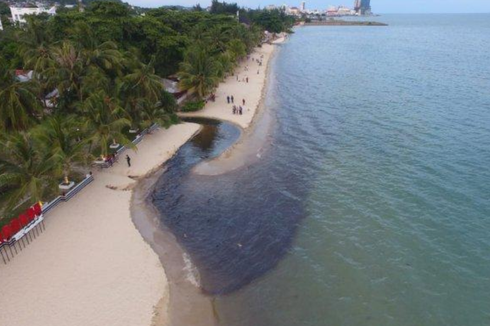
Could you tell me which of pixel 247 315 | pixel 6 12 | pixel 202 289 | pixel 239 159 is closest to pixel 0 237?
pixel 202 289

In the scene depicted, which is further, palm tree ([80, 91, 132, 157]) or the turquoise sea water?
palm tree ([80, 91, 132, 157])

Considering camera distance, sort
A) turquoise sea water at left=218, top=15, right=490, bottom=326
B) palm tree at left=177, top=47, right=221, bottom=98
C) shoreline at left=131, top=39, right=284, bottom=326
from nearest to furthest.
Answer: shoreline at left=131, top=39, right=284, bottom=326, turquoise sea water at left=218, top=15, right=490, bottom=326, palm tree at left=177, top=47, right=221, bottom=98

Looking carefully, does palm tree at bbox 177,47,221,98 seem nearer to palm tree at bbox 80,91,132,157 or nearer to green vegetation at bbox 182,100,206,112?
green vegetation at bbox 182,100,206,112

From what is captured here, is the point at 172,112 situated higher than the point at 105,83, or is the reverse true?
the point at 105,83

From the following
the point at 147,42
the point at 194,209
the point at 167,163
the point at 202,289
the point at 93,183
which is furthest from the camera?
the point at 147,42

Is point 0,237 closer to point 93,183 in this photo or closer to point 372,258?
point 93,183

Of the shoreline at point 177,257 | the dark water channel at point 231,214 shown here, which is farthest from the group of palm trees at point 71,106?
the dark water channel at point 231,214

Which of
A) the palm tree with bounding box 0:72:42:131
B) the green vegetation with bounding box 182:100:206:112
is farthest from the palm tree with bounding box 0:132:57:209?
the green vegetation with bounding box 182:100:206:112
